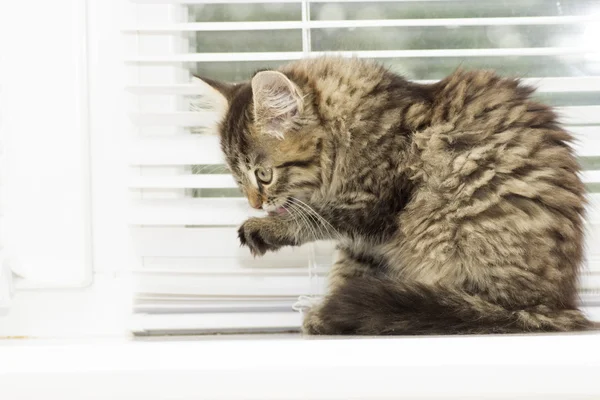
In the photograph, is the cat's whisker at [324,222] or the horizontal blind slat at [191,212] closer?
the cat's whisker at [324,222]

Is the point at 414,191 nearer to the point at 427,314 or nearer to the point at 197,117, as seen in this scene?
the point at 427,314

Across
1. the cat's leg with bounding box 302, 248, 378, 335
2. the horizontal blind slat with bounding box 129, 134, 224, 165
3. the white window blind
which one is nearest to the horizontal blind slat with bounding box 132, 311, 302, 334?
the white window blind

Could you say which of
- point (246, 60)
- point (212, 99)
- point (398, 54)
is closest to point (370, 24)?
point (398, 54)

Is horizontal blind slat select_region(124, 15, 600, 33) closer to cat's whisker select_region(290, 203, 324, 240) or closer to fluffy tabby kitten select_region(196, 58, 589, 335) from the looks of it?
fluffy tabby kitten select_region(196, 58, 589, 335)

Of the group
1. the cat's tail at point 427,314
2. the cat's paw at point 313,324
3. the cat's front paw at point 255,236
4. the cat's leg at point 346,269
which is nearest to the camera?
the cat's tail at point 427,314

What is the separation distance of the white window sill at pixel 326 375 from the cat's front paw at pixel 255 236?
1.61 ft

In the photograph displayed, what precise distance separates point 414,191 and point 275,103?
1.16ft

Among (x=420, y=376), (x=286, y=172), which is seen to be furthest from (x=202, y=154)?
(x=420, y=376)

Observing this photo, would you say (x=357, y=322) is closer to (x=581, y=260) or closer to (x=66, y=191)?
(x=581, y=260)

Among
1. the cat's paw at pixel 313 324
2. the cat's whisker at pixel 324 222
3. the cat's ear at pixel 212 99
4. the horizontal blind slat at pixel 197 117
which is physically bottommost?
the cat's paw at pixel 313 324

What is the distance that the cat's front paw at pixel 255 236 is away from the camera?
1446mm

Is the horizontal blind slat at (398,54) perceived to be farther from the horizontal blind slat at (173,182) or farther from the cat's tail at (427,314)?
the cat's tail at (427,314)

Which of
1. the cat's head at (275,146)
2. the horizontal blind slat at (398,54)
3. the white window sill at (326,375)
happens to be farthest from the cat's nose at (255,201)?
the white window sill at (326,375)

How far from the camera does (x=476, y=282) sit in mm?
1269
